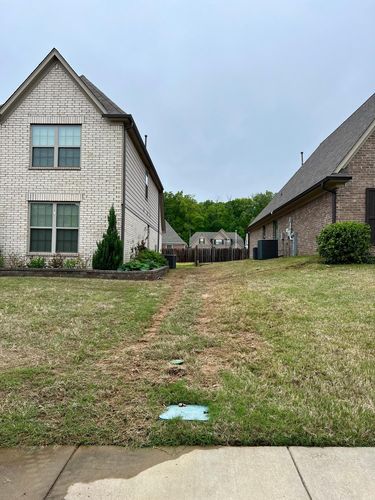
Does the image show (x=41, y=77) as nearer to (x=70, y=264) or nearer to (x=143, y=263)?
(x=70, y=264)

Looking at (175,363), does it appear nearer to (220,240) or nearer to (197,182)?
(220,240)

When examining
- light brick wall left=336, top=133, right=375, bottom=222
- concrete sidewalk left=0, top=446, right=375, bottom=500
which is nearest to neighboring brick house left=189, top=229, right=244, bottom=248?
light brick wall left=336, top=133, right=375, bottom=222

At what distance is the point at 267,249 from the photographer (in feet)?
62.1

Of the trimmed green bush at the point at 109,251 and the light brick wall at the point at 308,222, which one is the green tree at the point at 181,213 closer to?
the light brick wall at the point at 308,222

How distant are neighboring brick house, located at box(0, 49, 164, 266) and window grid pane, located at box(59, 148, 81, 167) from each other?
32 millimetres

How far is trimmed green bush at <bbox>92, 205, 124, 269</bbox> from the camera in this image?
11469mm

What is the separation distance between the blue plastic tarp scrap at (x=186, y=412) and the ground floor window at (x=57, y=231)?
32.9 feet

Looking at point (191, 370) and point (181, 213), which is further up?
point (181, 213)

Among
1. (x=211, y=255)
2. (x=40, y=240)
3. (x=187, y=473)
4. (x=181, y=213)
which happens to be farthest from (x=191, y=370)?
(x=181, y=213)

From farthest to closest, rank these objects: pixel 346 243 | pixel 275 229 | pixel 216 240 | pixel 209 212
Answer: pixel 209 212 → pixel 216 240 → pixel 275 229 → pixel 346 243

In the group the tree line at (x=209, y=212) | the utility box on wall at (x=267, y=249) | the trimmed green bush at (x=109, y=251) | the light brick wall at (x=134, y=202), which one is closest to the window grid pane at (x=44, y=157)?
the light brick wall at (x=134, y=202)

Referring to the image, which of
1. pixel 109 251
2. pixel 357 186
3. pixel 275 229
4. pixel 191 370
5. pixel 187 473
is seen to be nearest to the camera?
pixel 187 473

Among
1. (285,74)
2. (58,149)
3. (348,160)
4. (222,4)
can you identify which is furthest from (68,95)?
(285,74)

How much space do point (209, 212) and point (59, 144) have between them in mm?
65415
